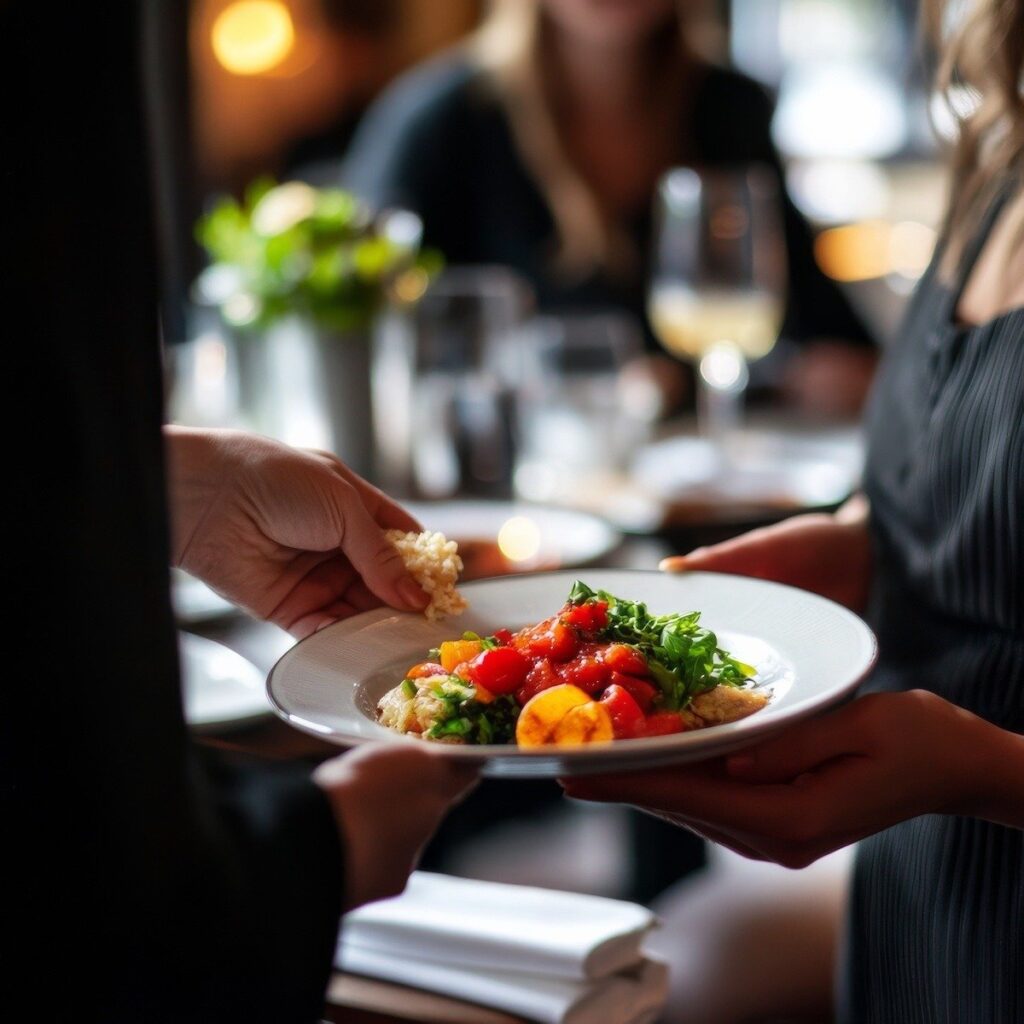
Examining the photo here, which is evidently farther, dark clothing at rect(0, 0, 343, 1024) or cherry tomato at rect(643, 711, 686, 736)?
cherry tomato at rect(643, 711, 686, 736)

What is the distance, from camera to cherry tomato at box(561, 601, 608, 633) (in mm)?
856

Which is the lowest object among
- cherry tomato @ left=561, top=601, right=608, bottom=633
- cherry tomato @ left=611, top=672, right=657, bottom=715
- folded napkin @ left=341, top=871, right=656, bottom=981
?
folded napkin @ left=341, top=871, right=656, bottom=981

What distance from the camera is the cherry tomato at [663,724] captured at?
0.75 m

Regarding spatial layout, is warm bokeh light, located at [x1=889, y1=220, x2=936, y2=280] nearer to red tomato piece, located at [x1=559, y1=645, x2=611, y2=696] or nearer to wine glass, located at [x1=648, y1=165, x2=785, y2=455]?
wine glass, located at [x1=648, y1=165, x2=785, y2=455]

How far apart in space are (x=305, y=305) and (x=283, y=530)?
887mm

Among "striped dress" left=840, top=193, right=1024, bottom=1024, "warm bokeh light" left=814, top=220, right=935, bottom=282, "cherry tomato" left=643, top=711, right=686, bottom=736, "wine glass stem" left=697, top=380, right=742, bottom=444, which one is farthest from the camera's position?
"warm bokeh light" left=814, top=220, right=935, bottom=282

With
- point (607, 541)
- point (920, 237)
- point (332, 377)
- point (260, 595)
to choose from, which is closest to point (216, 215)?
point (332, 377)

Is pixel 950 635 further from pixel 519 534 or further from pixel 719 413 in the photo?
pixel 719 413

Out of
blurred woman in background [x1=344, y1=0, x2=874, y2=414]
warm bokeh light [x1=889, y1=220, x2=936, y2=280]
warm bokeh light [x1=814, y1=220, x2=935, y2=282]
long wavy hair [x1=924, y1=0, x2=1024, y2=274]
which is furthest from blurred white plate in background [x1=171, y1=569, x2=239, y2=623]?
warm bokeh light [x1=889, y1=220, x2=936, y2=280]

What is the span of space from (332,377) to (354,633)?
0.94 metres

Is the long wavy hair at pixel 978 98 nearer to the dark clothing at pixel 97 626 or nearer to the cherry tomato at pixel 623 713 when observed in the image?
the cherry tomato at pixel 623 713

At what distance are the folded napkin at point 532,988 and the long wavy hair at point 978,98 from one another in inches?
27.9

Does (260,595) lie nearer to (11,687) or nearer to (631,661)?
(631,661)

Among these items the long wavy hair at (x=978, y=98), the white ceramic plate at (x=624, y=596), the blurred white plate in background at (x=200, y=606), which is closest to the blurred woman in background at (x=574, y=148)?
the long wavy hair at (x=978, y=98)
